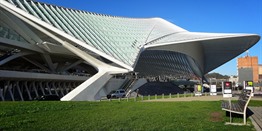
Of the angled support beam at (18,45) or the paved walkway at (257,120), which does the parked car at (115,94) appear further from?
the paved walkway at (257,120)

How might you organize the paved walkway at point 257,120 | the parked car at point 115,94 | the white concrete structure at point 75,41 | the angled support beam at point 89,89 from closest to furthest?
the paved walkway at point 257,120 → the angled support beam at point 89,89 → the white concrete structure at point 75,41 → the parked car at point 115,94

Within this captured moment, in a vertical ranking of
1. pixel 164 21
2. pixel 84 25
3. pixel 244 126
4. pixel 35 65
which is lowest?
pixel 244 126

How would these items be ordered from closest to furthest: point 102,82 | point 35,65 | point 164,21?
point 102,82 < point 35,65 < point 164,21

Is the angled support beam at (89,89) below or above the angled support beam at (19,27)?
below

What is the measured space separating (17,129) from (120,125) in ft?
7.67

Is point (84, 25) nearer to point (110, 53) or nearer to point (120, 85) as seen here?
point (110, 53)

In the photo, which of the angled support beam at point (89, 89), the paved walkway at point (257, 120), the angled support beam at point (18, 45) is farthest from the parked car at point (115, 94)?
the paved walkway at point (257, 120)

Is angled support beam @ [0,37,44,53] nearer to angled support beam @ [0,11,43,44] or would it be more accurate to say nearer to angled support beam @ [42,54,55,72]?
angled support beam @ [0,11,43,44]

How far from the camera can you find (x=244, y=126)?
8797 millimetres

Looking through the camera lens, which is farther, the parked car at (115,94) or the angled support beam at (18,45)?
the parked car at (115,94)

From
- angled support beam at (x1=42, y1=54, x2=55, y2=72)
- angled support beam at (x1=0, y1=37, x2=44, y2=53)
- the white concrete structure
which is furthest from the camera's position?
angled support beam at (x1=42, y1=54, x2=55, y2=72)

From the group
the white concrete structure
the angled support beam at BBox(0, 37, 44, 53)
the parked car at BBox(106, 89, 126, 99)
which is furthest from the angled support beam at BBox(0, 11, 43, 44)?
the parked car at BBox(106, 89, 126, 99)

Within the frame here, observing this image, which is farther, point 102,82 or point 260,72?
point 260,72

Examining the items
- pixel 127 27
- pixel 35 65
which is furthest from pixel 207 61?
pixel 35 65
